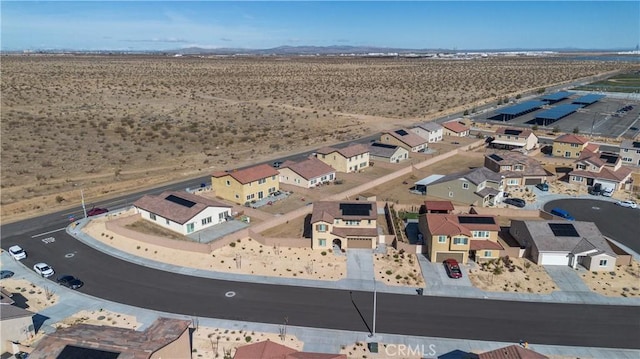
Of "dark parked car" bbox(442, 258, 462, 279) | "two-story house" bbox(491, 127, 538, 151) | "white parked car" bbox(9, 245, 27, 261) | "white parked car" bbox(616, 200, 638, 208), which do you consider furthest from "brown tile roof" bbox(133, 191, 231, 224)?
"two-story house" bbox(491, 127, 538, 151)

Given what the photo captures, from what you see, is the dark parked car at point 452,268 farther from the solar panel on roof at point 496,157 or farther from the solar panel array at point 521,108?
the solar panel array at point 521,108

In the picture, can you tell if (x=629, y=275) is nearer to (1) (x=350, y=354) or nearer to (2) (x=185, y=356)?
(1) (x=350, y=354)

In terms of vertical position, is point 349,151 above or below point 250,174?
above

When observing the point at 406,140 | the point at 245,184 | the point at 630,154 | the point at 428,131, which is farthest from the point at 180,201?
the point at 630,154

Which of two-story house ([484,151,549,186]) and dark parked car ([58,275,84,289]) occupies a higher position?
two-story house ([484,151,549,186])

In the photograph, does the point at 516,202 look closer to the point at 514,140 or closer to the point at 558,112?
the point at 514,140

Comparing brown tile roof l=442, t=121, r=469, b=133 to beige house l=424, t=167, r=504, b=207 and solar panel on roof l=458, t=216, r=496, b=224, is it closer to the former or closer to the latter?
beige house l=424, t=167, r=504, b=207
